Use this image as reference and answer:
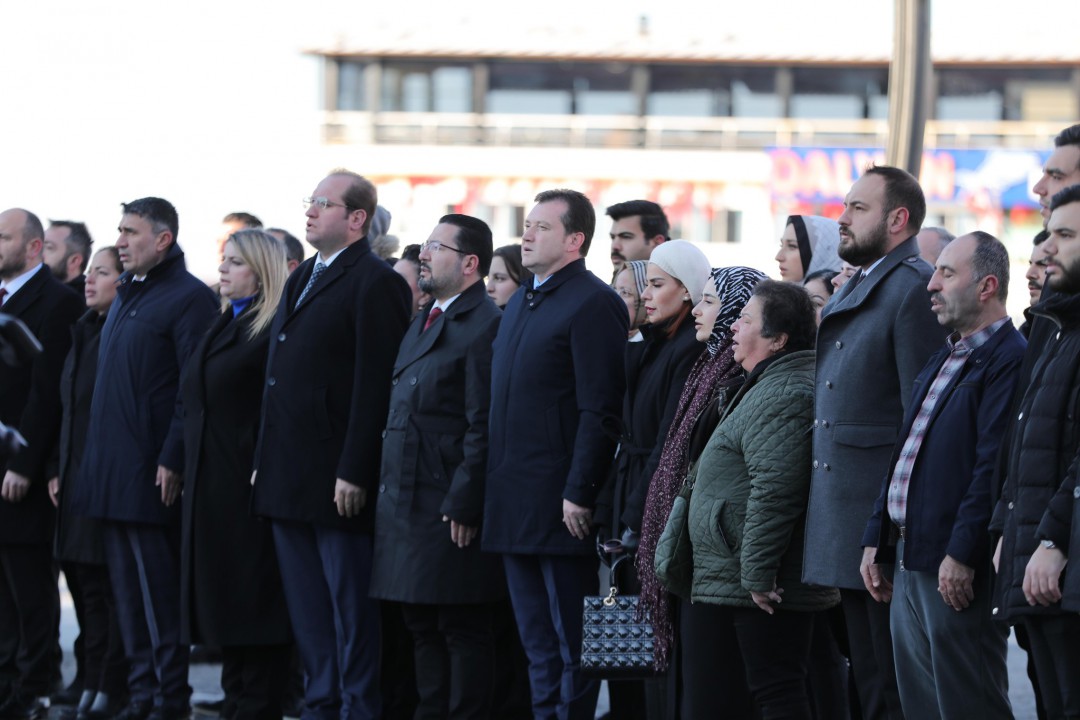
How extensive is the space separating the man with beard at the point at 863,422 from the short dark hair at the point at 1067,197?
35.5 inches

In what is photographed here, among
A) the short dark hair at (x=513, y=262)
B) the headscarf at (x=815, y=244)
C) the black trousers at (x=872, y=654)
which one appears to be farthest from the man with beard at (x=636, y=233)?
the black trousers at (x=872, y=654)

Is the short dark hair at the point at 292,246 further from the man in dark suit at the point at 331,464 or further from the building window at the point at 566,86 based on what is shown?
the building window at the point at 566,86

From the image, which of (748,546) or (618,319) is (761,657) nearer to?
(748,546)

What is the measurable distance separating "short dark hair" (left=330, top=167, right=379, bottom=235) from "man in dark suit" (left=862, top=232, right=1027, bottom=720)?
10.7ft

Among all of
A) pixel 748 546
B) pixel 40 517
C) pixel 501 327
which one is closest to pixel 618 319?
pixel 501 327

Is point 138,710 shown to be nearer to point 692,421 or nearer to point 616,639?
point 616,639

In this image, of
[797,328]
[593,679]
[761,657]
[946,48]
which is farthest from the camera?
[946,48]

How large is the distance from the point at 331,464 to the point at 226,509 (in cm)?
62

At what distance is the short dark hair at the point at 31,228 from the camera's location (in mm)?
9305

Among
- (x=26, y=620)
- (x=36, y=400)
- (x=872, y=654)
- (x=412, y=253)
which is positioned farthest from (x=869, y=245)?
(x=26, y=620)

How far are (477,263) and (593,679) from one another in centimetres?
200

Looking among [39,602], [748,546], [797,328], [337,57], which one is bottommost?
[39,602]

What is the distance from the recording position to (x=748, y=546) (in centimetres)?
576

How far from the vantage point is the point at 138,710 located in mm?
8117
